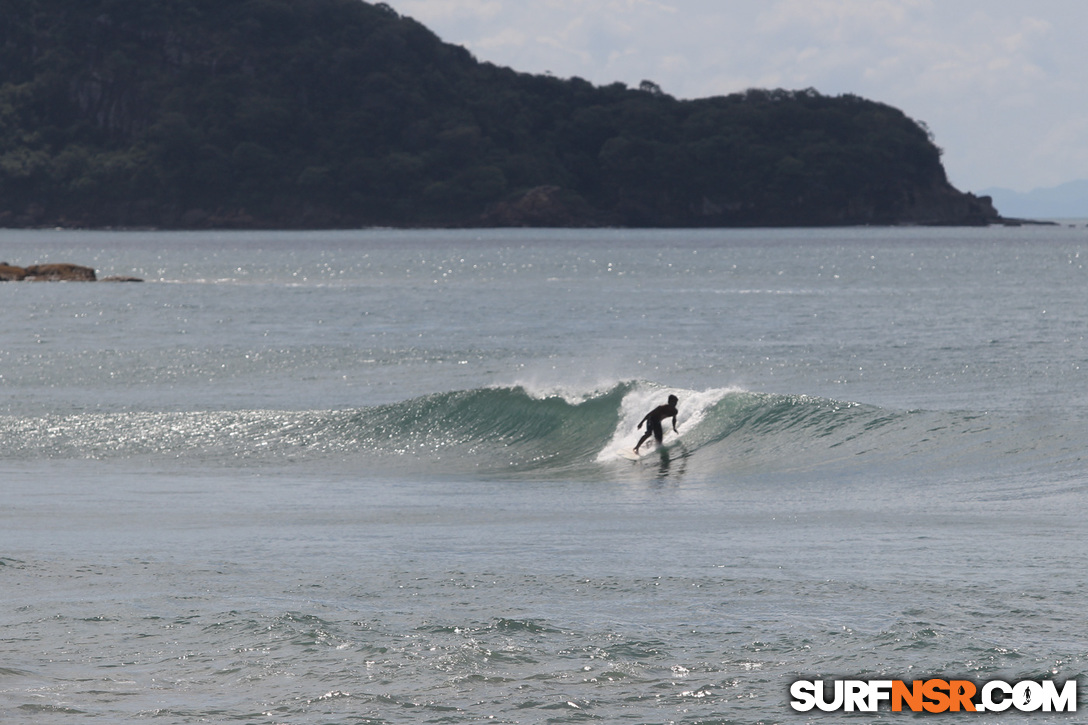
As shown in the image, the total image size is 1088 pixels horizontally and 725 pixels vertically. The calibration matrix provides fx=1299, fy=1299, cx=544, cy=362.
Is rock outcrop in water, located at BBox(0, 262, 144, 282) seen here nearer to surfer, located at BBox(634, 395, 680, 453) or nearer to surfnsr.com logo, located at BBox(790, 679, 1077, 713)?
surfer, located at BBox(634, 395, 680, 453)

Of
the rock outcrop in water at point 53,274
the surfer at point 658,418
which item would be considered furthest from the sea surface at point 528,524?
the rock outcrop in water at point 53,274

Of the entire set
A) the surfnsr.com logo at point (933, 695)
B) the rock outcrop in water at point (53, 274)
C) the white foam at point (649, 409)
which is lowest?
the surfnsr.com logo at point (933, 695)

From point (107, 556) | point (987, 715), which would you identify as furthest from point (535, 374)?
point (987, 715)

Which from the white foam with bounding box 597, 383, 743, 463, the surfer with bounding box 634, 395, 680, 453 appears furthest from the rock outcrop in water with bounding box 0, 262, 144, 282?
the surfer with bounding box 634, 395, 680, 453

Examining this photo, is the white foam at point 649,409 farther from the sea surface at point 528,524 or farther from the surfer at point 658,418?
the surfer at point 658,418

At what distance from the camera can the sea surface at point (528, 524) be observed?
9.74 metres

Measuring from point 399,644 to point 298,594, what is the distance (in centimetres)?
198

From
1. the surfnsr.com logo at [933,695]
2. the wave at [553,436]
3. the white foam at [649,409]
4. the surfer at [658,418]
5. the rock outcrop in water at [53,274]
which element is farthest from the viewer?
the rock outcrop in water at [53,274]

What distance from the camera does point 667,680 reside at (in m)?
9.61

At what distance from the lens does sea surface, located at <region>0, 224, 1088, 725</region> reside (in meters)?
9.74

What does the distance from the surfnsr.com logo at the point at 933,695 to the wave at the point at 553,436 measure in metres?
12.1

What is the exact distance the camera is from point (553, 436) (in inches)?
1043

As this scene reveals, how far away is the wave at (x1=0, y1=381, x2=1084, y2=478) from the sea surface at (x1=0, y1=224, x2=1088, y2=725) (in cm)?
10

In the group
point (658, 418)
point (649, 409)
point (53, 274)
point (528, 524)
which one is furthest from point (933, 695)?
point (53, 274)
